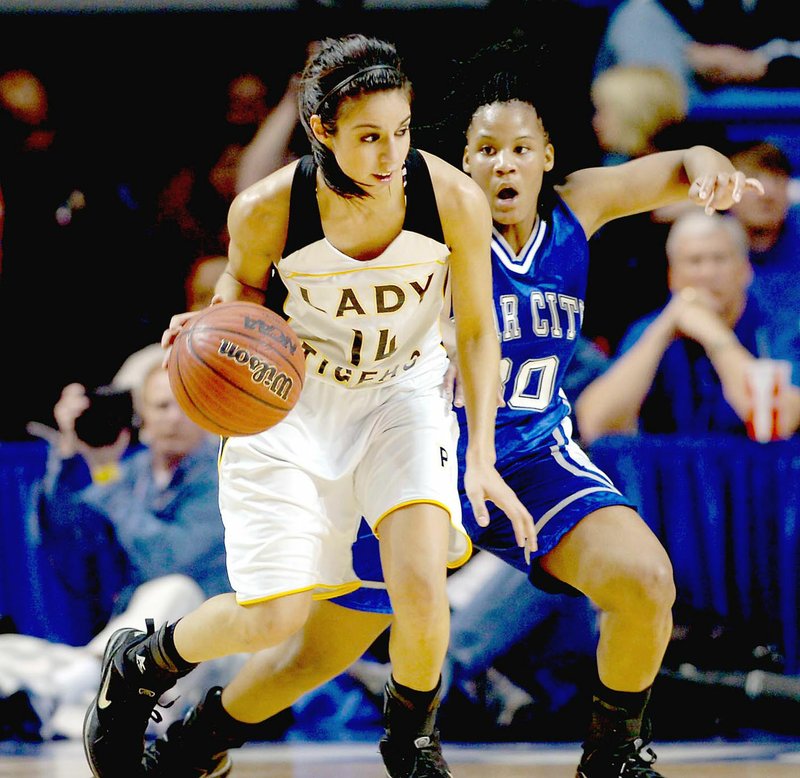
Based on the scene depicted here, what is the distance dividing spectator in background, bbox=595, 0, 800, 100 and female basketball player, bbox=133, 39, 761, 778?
65.4 inches

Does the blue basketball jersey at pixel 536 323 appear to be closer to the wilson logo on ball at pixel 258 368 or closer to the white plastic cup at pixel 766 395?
the wilson logo on ball at pixel 258 368

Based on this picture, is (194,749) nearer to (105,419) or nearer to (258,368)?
(258,368)

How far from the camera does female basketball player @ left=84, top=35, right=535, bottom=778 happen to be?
105 inches

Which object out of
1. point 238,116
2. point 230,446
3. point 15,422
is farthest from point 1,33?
point 230,446

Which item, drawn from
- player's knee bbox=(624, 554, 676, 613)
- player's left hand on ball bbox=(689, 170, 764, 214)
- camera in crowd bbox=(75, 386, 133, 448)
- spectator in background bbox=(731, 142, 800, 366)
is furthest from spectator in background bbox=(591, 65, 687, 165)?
player's knee bbox=(624, 554, 676, 613)

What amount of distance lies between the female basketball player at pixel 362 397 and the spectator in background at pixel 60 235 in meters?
2.36

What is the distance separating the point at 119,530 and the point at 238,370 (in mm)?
2290

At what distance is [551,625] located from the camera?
4.50 metres

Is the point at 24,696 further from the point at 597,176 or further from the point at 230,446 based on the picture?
the point at 597,176

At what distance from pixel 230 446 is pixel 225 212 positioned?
8.10 ft

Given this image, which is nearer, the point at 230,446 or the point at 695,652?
the point at 230,446

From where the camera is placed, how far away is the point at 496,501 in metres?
2.67

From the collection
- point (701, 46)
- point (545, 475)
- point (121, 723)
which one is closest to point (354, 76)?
point (545, 475)

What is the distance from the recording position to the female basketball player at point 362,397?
2.66 m
